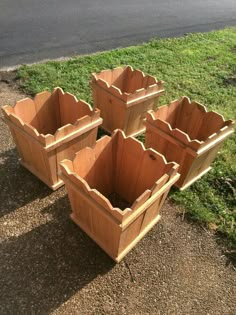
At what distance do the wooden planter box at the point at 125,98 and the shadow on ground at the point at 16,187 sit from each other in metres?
1.42

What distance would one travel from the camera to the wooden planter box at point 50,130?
3271 mm

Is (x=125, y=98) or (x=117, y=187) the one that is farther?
(x=125, y=98)

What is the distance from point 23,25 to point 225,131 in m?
6.80

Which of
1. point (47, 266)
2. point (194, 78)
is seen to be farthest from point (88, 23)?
point (47, 266)

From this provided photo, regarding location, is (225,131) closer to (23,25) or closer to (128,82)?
(128,82)

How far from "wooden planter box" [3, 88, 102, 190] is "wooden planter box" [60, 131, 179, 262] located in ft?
1.27

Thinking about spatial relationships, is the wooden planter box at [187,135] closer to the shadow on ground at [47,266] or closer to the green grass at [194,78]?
the green grass at [194,78]

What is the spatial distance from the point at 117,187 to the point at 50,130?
4.21 ft

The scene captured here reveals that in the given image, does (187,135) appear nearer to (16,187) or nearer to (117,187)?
(117,187)

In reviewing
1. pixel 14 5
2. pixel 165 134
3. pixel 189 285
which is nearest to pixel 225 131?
pixel 165 134

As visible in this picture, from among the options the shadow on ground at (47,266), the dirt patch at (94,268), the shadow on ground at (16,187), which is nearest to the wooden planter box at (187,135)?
the dirt patch at (94,268)

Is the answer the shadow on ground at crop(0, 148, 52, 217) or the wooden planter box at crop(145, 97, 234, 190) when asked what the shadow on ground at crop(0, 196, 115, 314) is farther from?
the wooden planter box at crop(145, 97, 234, 190)

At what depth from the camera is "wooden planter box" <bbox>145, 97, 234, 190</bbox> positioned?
3.45 m

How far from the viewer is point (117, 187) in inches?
147
